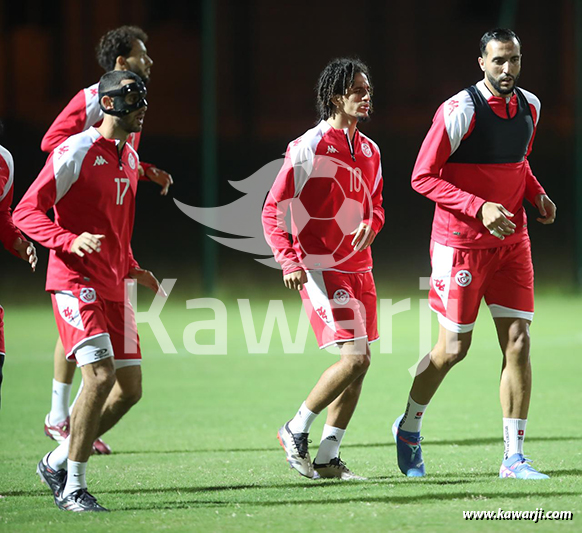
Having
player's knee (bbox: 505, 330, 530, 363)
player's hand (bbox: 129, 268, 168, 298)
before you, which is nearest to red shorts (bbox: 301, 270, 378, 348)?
player's knee (bbox: 505, 330, 530, 363)

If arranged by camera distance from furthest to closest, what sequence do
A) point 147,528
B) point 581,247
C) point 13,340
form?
point 581,247 < point 13,340 < point 147,528

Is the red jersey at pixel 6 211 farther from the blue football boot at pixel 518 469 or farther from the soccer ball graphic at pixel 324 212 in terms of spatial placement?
the blue football boot at pixel 518 469

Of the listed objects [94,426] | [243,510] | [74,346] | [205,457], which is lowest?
[205,457]

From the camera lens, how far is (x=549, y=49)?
77.0 ft

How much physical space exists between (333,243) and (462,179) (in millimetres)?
809

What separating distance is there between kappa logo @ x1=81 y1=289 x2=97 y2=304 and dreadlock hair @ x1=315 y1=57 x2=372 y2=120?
187 cm

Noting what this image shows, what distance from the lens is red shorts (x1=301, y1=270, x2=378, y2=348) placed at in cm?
566


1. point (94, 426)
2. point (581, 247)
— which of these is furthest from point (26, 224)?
point (581, 247)

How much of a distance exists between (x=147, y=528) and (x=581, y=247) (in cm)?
1455

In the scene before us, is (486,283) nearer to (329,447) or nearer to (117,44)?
(329,447)

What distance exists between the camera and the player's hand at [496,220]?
17.5 ft

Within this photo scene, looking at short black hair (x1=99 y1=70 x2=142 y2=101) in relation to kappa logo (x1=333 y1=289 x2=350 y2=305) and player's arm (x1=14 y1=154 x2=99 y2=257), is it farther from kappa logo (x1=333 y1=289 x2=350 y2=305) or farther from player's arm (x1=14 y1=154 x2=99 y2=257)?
kappa logo (x1=333 y1=289 x2=350 y2=305)

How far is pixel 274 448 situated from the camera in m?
6.67

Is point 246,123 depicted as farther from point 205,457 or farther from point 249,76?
point 205,457
